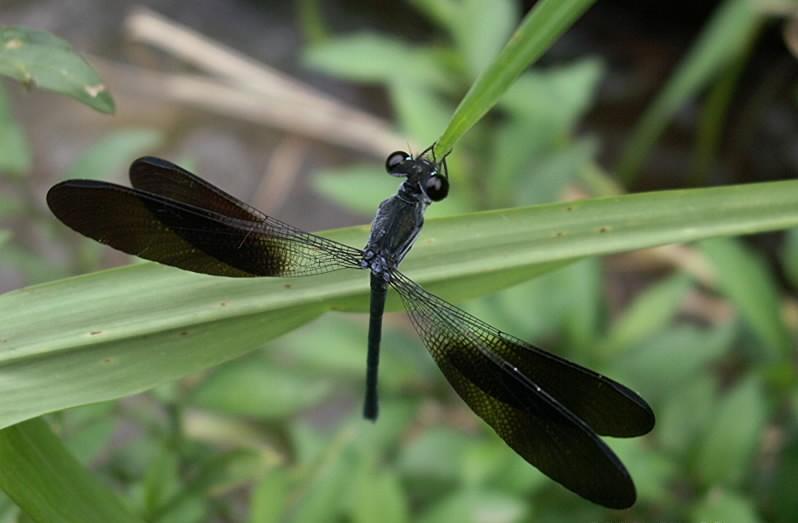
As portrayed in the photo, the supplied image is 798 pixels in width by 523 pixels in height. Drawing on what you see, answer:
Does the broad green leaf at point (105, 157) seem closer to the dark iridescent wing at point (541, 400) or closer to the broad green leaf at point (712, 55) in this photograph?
the dark iridescent wing at point (541, 400)

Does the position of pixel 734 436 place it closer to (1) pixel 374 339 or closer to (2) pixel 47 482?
(1) pixel 374 339

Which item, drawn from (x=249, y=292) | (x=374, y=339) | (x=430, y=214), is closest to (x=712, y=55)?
(x=430, y=214)

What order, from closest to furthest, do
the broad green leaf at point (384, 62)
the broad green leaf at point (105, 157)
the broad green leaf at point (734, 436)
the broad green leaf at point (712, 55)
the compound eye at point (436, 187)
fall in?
the compound eye at point (436, 187), the broad green leaf at point (734, 436), the broad green leaf at point (105, 157), the broad green leaf at point (384, 62), the broad green leaf at point (712, 55)

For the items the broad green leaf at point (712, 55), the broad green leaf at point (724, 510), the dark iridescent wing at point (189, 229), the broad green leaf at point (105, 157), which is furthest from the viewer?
the broad green leaf at point (712, 55)

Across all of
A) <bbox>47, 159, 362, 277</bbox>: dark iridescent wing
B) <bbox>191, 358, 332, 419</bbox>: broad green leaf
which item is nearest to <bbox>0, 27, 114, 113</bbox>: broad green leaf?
<bbox>47, 159, 362, 277</bbox>: dark iridescent wing

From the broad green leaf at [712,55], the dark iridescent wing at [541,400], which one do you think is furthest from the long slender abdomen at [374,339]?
the broad green leaf at [712,55]
